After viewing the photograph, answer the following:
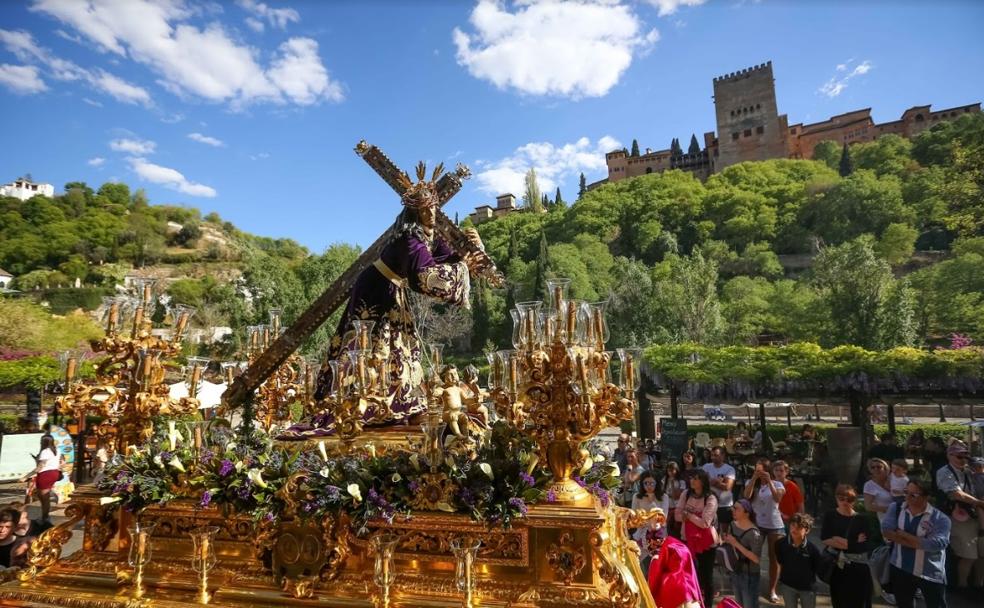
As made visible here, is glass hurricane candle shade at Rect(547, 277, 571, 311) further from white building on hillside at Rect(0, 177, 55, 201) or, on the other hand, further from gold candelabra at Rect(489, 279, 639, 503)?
white building on hillside at Rect(0, 177, 55, 201)

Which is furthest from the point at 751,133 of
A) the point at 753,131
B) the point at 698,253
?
the point at 698,253

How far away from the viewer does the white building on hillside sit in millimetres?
103500

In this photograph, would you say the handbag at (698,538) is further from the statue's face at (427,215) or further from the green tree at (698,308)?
the green tree at (698,308)

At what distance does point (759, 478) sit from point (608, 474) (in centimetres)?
379

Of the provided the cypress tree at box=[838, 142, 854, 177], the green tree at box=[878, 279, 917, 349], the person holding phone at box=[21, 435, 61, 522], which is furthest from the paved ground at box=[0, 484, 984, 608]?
the cypress tree at box=[838, 142, 854, 177]

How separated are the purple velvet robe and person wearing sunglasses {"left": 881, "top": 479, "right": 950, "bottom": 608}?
4818 mm

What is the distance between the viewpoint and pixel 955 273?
32.5 meters

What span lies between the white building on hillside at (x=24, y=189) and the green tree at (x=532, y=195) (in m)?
93.4

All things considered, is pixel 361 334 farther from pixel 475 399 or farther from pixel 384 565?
pixel 384 565

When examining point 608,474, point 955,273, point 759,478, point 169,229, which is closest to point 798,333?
point 955,273

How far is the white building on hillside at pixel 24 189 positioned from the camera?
103500 mm

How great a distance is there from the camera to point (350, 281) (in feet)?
18.0

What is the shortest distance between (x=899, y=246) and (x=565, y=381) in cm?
6225

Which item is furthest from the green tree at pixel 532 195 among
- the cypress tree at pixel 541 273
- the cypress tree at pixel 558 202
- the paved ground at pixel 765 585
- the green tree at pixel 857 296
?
the paved ground at pixel 765 585
